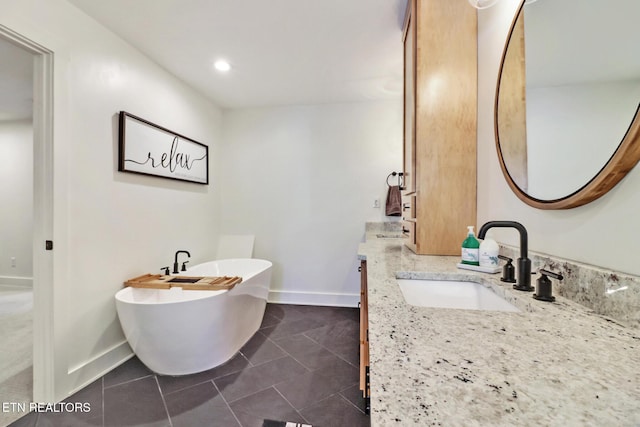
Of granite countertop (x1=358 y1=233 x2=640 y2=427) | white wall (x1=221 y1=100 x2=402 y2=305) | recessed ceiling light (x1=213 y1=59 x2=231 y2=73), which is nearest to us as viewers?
granite countertop (x1=358 y1=233 x2=640 y2=427)

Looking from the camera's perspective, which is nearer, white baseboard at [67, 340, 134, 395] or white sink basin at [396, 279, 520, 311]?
white sink basin at [396, 279, 520, 311]

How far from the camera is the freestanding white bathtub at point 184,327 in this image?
1.60 m

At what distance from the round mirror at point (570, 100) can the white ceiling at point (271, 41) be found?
38.6 inches

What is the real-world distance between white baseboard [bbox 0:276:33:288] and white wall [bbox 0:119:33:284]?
1cm

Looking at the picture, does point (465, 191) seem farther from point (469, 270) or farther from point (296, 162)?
point (296, 162)

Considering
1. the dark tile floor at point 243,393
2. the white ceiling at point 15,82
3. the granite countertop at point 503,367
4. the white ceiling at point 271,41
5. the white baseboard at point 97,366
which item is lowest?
the dark tile floor at point 243,393

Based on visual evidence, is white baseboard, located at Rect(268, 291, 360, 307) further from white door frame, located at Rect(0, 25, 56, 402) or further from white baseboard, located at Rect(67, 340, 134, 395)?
white door frame, located at Rect(0, 25, 56, 402)

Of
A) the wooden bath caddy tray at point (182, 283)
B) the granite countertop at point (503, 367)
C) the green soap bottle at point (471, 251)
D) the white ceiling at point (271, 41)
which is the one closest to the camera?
the granite countertop at point (503, 367)

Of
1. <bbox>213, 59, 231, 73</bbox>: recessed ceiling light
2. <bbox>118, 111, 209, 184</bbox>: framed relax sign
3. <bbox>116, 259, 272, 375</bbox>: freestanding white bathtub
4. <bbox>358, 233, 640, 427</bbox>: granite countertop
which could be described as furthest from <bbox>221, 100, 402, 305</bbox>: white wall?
<bbox>358, 233, 640, 427</bbox>: granite countertop

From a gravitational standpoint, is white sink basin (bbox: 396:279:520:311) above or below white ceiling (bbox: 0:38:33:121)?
below

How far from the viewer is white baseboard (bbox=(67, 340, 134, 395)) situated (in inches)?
62.8

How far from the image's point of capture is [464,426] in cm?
31

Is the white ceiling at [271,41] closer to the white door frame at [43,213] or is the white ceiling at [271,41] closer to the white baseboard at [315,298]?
the white door frame at [43,213]

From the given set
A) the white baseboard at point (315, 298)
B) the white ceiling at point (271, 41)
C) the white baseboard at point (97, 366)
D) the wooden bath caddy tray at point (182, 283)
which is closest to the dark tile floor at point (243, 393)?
the white baseboard at point (97, 366)
